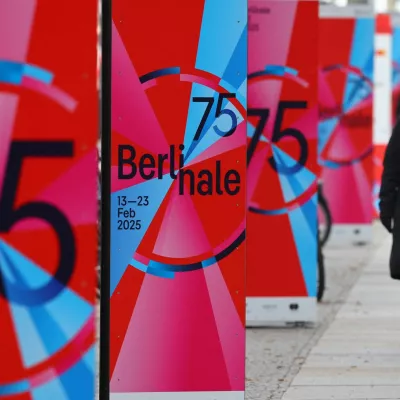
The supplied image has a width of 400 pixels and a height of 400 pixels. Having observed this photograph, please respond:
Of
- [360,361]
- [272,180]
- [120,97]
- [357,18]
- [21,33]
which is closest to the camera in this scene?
[21,33]

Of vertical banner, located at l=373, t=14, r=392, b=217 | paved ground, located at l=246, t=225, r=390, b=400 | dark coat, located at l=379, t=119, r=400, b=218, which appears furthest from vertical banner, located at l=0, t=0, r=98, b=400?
vertical banner, located at l=373, t=14, r=392, b=217

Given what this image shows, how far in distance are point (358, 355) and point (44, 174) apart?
15.6 ft

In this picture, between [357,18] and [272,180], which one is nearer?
[272,180]

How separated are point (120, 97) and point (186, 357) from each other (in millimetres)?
1141

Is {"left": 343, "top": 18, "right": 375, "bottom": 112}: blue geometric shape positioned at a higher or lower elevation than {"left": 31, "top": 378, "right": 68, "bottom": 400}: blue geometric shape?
higher

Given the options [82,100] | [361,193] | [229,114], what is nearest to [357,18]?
[361,193]

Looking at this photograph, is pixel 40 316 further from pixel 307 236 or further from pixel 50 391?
pixel 307 236

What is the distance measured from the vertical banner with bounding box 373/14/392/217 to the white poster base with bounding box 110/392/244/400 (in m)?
14.7

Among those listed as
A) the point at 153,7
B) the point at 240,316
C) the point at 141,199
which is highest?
Answer: the point at 153,7

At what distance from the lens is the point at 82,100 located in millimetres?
4457

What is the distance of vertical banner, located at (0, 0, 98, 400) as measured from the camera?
4.45 m

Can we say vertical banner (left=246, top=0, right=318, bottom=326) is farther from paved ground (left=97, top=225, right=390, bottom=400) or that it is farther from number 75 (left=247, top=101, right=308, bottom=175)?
paved ground (left=97, top=225, right=390, bottom=400)

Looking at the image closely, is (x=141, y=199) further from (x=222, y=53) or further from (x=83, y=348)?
(x=83, y=348)

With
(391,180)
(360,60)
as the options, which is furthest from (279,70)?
(360,60)
